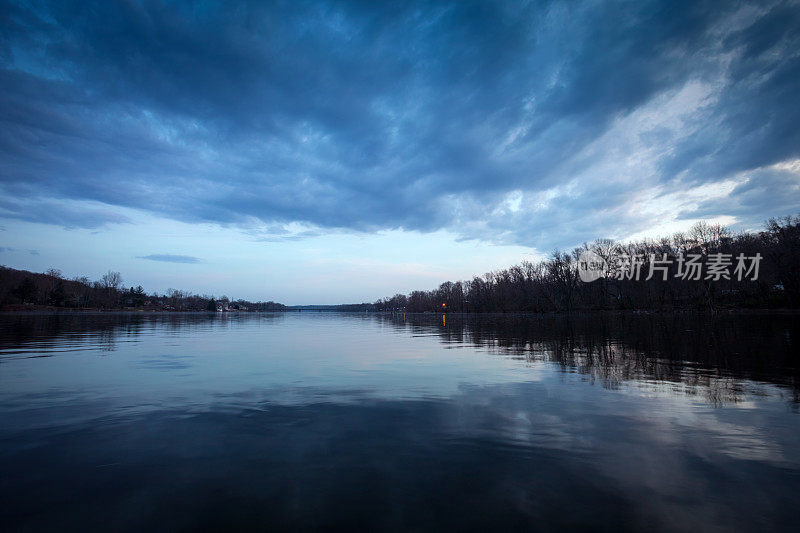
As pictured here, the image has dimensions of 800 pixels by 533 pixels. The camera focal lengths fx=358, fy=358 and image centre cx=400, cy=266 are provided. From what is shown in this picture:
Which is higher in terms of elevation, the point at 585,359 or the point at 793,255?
the point at 793,255

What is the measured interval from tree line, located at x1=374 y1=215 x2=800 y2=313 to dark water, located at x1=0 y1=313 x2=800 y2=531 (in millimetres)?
82825

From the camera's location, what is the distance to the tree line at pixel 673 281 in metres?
70.2

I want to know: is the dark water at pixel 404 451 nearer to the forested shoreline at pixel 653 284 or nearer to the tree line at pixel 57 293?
the forested shoreline at pixel 653 284

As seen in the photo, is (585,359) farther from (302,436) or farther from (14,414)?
(14,414)

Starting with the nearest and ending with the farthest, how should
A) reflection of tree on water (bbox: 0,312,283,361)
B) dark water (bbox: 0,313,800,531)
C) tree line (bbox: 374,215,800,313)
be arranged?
dark water (bbox: 0,313,800,531)
reflection of tree on water (bbox: 0,312,283,361)
tree line (bbox: 374,215,800,313)

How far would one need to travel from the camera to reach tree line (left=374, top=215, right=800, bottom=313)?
70.2 metres

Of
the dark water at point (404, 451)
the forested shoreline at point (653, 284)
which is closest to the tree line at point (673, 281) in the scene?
the forested shoreline at point (653, 284)

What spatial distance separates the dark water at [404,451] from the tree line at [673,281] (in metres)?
82.8

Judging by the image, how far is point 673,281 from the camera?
85.2 meters

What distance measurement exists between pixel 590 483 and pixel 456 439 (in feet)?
7.60

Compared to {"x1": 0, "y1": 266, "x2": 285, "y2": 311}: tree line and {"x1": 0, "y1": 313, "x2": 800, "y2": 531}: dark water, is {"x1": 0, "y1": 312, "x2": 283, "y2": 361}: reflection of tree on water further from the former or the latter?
{"x1": 0, "y1": 266, "x2": 285, "y2": 311}: tree line

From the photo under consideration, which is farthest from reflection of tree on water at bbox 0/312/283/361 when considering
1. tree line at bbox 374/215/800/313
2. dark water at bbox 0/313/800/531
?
tree line at bbox 374/215/800/313

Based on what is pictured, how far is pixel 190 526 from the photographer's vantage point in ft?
12.6

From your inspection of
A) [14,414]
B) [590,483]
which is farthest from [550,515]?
[14,414]
